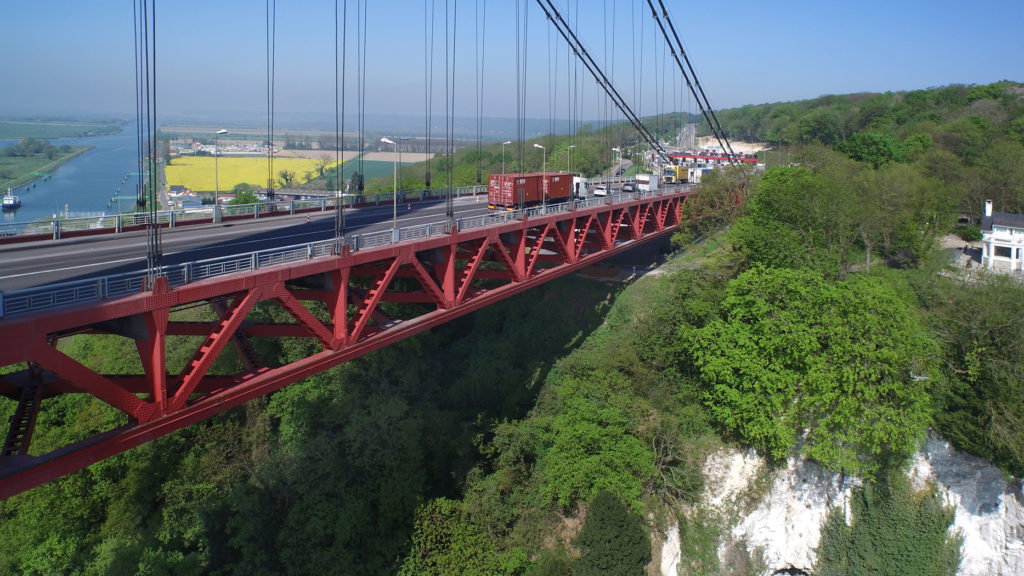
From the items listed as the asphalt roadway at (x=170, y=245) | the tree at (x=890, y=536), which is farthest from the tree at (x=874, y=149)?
the asphalt roadway at (x=170, y=245)

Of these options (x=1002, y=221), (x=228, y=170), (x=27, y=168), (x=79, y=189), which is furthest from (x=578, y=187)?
(x=27, y=168)

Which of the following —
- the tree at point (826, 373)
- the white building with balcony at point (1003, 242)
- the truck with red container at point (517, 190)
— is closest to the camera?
the tree at point (826, 373)

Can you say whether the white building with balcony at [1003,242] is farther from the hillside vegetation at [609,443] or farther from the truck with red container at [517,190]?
the truck with red container at [517,190]

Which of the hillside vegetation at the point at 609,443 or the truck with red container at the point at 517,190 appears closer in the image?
the hillside vegetation at the point at 609,443

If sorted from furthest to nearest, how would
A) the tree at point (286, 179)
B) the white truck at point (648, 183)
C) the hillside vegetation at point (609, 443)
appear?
the tree at point (286, 179)
the white truck at point (648, 183)
the hillside vegetation at point (609, 443)

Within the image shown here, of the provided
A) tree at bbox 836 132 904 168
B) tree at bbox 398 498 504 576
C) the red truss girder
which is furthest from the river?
tree at bbox 836 132 904 168

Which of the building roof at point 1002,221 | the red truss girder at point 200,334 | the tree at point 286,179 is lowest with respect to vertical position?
the red truss girder at point 200,334
